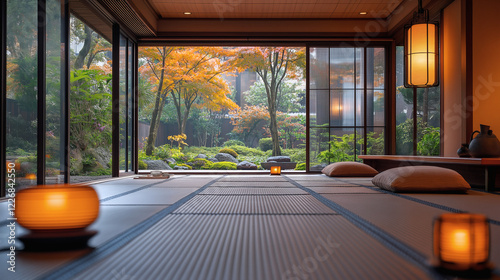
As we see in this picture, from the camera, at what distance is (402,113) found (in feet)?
18.9

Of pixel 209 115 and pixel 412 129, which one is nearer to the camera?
pixel 412 129

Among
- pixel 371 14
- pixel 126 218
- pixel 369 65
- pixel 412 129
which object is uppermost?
pixel 371 14

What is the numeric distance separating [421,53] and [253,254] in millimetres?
3014

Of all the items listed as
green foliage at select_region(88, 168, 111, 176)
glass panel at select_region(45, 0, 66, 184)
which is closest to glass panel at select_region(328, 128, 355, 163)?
green foliage at select_region(88, 168, 111, 176)

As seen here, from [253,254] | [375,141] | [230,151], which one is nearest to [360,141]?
[375,141]

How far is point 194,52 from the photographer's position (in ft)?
32.3

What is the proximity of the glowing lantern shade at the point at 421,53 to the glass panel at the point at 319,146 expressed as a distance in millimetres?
2745

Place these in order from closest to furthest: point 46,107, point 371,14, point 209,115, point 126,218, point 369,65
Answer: point 126,218 → point 46,107 → point 371,14 → point 369,65 → point 209,115

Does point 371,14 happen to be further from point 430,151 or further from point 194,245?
point 194,245

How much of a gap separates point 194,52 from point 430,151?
6.88 meters

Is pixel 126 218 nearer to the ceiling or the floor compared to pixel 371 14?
nearer to the floor

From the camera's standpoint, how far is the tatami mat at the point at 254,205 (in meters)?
1.85

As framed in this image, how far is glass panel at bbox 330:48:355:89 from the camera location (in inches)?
242

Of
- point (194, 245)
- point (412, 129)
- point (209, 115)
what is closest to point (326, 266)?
point (194, 245)
